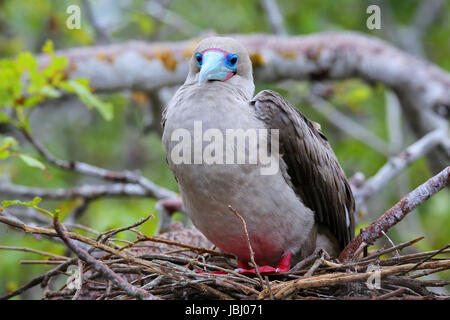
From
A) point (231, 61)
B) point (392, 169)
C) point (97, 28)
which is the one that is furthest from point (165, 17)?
point (231, 61)

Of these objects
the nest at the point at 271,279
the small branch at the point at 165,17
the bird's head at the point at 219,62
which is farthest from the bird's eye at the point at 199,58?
the small branch at the point at 165,17

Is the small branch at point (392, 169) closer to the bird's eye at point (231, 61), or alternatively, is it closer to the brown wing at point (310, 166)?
the brown wing at point (310, 166)

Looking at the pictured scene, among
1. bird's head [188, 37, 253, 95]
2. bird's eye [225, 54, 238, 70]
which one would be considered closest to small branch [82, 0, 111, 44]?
bird's head [188, 37, 253, 95]

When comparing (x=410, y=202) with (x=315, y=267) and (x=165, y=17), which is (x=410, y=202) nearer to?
(x=315, y=267)

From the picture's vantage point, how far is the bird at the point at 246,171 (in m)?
3.19

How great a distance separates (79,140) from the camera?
1109 cm

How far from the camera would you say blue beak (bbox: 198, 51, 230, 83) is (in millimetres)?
3336

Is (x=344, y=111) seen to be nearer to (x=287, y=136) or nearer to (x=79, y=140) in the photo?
(x=79, y=140)

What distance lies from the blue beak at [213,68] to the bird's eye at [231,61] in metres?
0.05

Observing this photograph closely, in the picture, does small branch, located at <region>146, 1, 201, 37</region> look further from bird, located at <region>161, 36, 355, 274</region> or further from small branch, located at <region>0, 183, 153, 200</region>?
bird, located at <region>161, 36, 355, 274</region>

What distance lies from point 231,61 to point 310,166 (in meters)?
0.82

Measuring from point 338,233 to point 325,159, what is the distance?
0.50 meters
